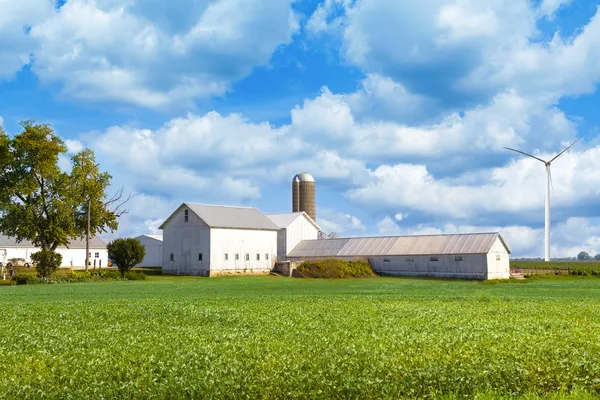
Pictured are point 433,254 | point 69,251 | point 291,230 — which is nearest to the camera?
point 433,254

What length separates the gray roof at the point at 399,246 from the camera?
69.4 meters

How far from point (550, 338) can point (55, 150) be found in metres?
66.0

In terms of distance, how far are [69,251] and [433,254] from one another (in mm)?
56859

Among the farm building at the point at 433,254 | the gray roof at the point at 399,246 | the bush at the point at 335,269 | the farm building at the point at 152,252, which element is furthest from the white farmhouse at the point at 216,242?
the farm building at the point at 152,252

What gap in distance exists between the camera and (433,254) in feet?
232

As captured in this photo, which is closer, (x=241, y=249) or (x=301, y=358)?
A: (x=301, y=358)

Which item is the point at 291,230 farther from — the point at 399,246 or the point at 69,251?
the point at 69,251

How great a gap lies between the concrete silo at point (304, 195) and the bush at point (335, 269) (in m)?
29.2

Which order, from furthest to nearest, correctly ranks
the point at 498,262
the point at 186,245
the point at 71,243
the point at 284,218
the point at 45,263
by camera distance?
1. the point at 71,243
2. the point at 284,218
3. the point at 186,245
4. the point at 498,262
5. the point at 45,263

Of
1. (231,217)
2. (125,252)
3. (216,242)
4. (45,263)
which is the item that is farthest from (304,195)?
(45,263)

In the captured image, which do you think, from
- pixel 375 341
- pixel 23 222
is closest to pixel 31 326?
pixel 375 341

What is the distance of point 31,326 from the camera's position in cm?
1811

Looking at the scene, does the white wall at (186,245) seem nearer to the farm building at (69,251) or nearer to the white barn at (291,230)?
the white barn at (291,230)

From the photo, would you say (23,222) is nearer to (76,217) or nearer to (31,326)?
(76,217)
